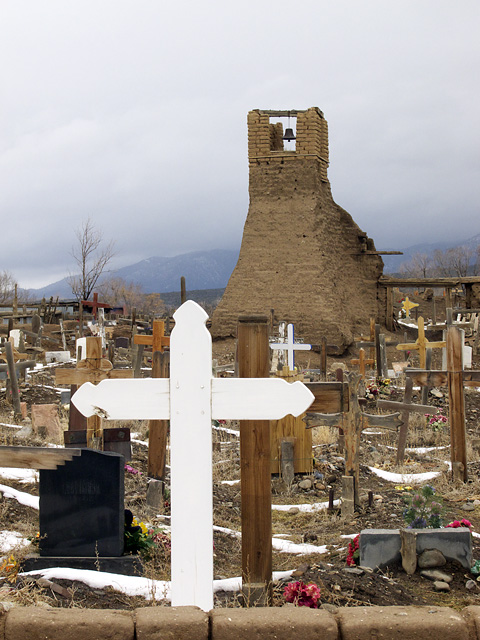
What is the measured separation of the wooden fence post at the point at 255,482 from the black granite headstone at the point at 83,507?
1.70 meters

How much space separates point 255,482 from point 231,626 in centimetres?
81

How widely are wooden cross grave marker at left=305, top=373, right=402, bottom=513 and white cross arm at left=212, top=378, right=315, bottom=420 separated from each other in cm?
384

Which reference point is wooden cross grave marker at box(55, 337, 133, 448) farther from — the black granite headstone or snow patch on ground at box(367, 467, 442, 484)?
snow patch on ground at box(367, 467, 442, 484)

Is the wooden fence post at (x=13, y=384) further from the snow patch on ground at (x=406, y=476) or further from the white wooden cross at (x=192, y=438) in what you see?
the white wooden cross at (x=192, y=438)

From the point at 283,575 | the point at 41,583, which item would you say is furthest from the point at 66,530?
the point at 283,575

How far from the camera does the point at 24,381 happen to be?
657 inches

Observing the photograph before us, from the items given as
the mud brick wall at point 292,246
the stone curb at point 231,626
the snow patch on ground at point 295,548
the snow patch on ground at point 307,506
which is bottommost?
the snow patch on ground at point 307,506

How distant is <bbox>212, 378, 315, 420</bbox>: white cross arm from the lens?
3.22 metres

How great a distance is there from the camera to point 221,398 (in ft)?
10.6

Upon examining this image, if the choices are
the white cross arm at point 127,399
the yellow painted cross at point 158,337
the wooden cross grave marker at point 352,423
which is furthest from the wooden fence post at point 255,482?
the yellow painted cross at point 158,337

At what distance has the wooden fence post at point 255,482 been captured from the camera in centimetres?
346

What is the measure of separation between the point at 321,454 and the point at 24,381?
30.3 ft

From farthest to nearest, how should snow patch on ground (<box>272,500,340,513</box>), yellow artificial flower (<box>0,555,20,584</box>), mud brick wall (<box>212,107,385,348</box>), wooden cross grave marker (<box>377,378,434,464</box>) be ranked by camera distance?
mud brick wall (<box>212,107,385,348</box>) → wooden cross grave marker (<box>377,378,434,464</box>) → snow patch on ground (<box>272,500,340,513</box>) → yellow artificial flower (<box>0,555,20,584</box>)

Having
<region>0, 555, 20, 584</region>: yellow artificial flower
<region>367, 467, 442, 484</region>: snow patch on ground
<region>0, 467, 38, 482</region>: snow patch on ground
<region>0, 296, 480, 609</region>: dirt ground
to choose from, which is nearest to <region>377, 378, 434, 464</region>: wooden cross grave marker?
<region>0, 296, 480, 609</region>: dirt ground
